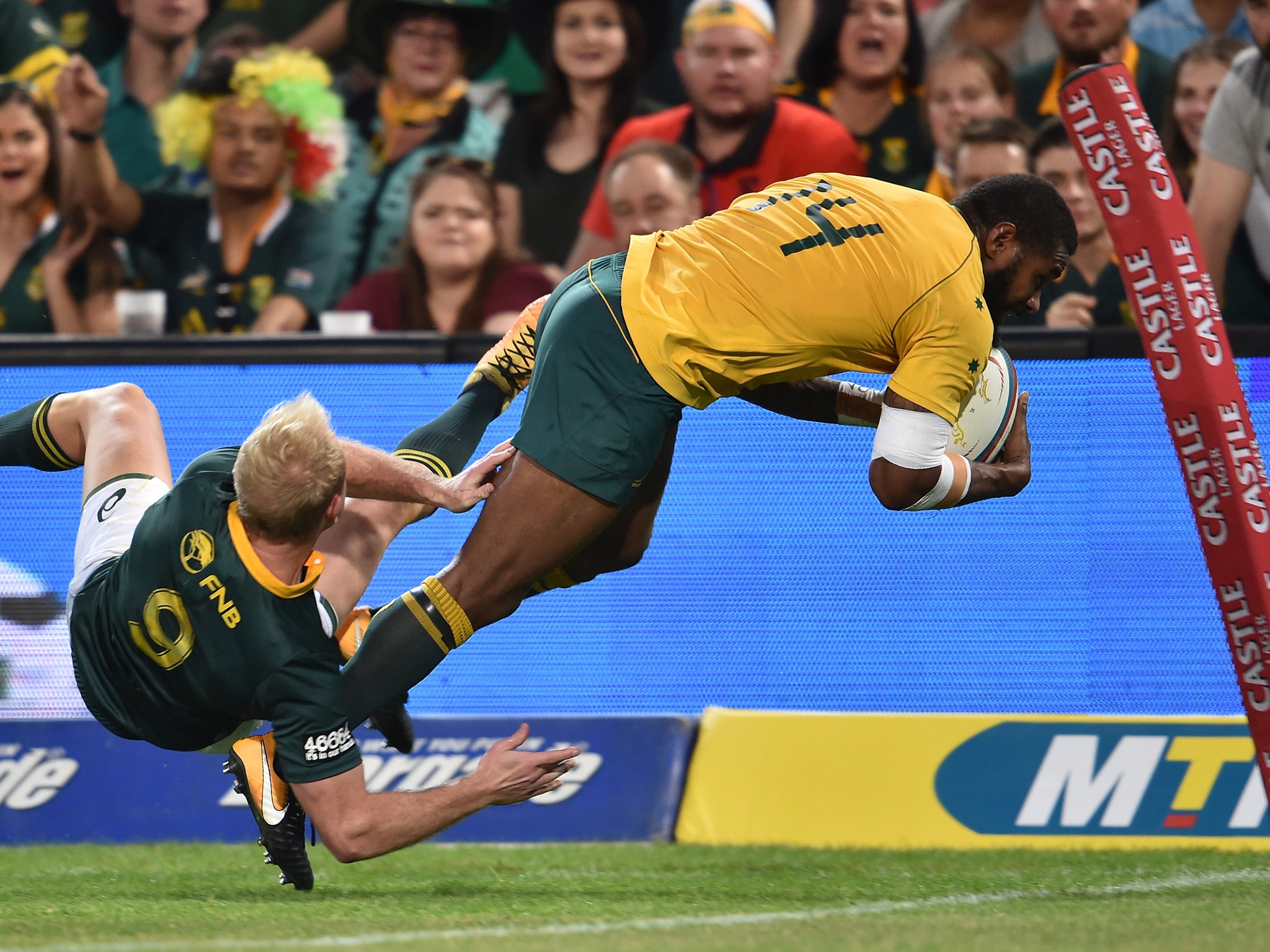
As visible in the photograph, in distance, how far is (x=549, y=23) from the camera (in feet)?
25.3

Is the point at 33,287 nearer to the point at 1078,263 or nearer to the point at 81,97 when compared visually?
the point at 81,97

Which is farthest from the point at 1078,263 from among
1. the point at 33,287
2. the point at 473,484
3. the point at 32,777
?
the point at 33,287

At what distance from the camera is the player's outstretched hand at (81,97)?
7715 mm

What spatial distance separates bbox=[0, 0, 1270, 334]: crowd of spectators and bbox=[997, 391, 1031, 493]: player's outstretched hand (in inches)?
70.8

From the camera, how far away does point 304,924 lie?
3.92 meters

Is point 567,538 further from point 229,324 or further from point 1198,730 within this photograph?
point 229,324

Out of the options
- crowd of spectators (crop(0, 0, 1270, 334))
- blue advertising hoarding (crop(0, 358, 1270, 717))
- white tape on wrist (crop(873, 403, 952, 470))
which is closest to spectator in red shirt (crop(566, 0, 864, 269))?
crowd of spectators (crop(0, 0, 1270, 334))

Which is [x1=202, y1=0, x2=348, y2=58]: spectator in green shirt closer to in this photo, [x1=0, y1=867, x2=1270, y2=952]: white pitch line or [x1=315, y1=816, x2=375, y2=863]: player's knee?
[x1=315, y1=816, x2=375, y2=863]: player's knee

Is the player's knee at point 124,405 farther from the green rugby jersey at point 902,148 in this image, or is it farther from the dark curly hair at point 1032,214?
the green rugby jersey at point 902,148

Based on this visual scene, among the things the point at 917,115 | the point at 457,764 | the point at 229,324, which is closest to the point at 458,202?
the point at 229,324

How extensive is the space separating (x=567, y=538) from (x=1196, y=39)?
4480 millimetres

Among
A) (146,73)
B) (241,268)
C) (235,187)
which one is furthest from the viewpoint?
(146,73)

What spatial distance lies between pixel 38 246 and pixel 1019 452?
207 inches

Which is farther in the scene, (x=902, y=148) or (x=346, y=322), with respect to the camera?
(x=902, y=148)
